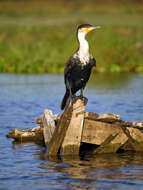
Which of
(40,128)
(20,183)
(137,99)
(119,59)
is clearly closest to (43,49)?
(119,59)

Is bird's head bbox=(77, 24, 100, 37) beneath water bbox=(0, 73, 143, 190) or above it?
above

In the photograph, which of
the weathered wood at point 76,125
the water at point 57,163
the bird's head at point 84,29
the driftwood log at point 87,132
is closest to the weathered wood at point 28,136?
the water at point 57,163

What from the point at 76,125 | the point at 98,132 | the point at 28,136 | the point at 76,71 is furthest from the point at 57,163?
the point at 28,136

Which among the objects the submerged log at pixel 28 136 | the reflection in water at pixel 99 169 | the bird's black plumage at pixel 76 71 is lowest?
the reflection in water at pixel 99 169

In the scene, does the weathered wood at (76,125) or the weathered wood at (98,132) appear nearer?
the weathered wood at (76,125)

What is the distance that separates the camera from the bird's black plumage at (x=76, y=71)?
973cm

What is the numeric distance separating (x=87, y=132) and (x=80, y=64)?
1264 millimetres

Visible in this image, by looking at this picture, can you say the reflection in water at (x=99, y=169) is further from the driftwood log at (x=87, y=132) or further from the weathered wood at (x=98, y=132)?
the weathered wood at (x=98, y=132)

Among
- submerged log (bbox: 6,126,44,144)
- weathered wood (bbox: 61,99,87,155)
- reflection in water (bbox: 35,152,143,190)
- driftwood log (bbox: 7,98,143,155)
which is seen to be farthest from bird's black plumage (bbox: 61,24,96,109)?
reflection in water (bbox: 35,152,143,190)

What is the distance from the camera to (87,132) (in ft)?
31.6

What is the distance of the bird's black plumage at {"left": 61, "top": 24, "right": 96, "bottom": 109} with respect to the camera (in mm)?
9734

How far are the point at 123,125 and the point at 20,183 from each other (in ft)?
8.63

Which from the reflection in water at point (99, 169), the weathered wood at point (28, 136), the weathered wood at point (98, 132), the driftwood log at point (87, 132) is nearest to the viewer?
the reflection in water at point (99, 169)

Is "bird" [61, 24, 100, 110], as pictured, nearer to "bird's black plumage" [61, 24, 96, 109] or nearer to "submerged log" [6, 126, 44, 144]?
"bird's black plumage" [61, 24, 96, 109]
